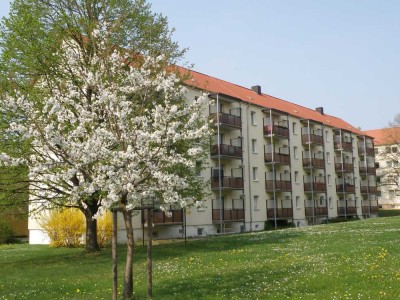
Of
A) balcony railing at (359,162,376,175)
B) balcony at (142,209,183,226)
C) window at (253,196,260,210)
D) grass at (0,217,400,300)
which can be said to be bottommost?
grass at (0,217,400,300)

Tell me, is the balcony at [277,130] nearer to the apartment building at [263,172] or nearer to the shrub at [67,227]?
the apartment building at [263,172]

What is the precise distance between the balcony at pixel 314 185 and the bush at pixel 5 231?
31.1 meters

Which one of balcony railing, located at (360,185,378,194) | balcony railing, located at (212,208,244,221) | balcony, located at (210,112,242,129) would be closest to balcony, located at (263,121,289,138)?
balcony, located at (210,112,242,129)

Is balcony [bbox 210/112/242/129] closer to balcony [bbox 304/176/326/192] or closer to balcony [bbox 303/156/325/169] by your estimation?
balcony [bbox 303/156/325/169]

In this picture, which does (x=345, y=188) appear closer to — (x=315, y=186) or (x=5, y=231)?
(x=315, y=186)

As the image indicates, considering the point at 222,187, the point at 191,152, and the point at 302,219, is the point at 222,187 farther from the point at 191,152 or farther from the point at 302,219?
the point at 191,152

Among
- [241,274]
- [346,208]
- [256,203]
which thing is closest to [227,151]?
[256,203]

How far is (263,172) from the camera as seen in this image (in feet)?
158

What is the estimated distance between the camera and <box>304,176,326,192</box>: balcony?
180 ft

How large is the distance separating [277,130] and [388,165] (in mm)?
48455

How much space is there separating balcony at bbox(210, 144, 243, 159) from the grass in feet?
63.3

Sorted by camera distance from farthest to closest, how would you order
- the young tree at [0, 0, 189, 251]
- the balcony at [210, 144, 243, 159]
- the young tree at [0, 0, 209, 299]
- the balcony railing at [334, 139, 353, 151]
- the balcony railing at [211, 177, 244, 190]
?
1. the balcony railing at [334, 139, 353, 151]
2. the balcony at [210, 144, 243, 159]
3. the balcony railing at [211, 177, 244, 190]
4. the young tree at [0, 0, 189, 251]
5. the young tree at [0, 0, 209, 299]

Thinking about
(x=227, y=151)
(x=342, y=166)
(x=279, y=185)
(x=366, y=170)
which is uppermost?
(x=366, y=170)

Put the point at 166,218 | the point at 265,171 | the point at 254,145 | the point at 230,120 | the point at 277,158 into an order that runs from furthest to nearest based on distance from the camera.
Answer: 1. the point at 277,158
2. the point at 265,171
3. the point at 254,145
4. the point at 230,120
5. the point at 166,218
